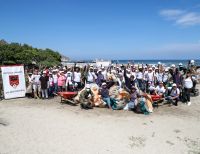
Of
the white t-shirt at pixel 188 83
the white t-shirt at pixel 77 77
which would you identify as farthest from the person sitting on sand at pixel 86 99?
the white t-shirt at pixel 188 83

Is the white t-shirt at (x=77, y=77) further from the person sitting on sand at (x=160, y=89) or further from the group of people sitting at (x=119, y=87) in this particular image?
the person sitting on sand at (x=160, y=89)

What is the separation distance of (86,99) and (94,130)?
399 cm

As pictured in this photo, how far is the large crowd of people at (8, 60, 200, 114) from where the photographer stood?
1504 centimetres

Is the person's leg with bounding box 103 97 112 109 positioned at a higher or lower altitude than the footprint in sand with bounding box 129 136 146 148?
higher

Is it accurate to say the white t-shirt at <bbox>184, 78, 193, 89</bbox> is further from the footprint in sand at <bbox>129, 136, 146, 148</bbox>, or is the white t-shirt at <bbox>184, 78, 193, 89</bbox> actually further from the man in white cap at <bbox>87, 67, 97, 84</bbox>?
the footprint in sand at <bbox>129, 136, 146, 148</bbox>

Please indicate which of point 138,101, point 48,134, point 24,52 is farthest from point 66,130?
point 24,52

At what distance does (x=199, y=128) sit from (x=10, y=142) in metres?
7.13

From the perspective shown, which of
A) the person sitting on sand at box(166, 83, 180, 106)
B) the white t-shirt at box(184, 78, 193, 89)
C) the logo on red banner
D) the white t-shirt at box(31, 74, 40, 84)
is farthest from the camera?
the logo on red banner

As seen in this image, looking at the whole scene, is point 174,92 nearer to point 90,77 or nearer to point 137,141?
point 90,77

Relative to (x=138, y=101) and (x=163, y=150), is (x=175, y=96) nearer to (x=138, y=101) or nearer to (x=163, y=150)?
(x=138, y=101)

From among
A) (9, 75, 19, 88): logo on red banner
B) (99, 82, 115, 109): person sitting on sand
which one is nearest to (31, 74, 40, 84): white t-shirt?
(9, 75, 19, 88): logo on red banner

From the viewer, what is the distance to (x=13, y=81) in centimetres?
1734

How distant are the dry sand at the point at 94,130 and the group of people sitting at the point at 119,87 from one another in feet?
2.03

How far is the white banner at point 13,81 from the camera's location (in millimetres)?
17016
